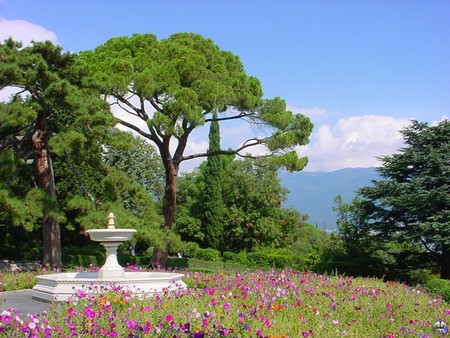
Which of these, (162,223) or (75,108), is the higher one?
(75,108)

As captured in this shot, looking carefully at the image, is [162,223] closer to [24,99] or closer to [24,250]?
[24,99]

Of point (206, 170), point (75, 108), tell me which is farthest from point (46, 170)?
point (206, 170)

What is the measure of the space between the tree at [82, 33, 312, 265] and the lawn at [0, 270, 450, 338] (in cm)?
852

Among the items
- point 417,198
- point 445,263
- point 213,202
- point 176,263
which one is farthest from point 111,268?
point 213,202

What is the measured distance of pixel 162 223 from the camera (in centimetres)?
1619

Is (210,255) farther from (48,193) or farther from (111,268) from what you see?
(111,268)

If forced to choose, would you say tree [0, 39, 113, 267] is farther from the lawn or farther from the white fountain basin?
the lawn

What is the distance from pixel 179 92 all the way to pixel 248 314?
37.5ft

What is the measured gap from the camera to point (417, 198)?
57.9 ft

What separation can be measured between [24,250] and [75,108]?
9.43 m

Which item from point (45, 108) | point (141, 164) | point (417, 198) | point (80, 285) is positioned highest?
point (141, 164)

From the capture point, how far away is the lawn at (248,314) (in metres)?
4.69

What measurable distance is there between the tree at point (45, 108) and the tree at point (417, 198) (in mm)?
9756

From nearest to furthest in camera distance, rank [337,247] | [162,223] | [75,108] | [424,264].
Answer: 1. [75,108]
2. [162,223]
3. [424,264]
4. [337,247]
